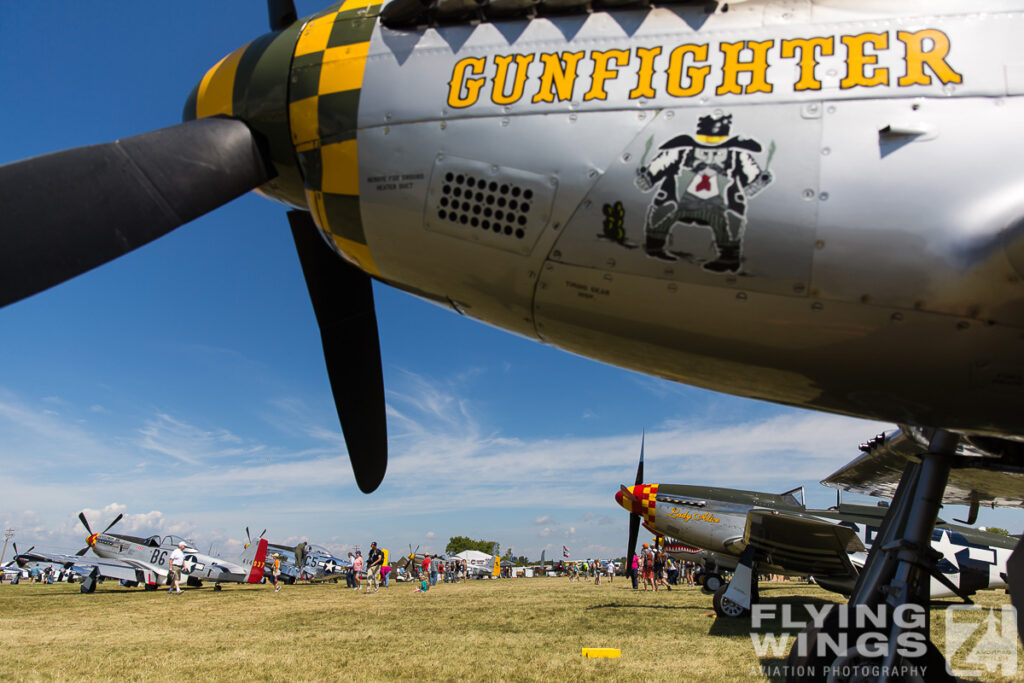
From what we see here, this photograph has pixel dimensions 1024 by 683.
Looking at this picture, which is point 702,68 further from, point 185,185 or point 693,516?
point 693,516

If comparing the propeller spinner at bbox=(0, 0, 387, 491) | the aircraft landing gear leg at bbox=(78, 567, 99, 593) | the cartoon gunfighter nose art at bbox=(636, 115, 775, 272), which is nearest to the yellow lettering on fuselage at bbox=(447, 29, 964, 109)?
the cartoon gunfighter nose art at bbox=(636, 115, 775, 272)

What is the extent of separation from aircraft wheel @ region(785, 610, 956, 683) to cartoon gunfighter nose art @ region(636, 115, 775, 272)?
2.75 meters

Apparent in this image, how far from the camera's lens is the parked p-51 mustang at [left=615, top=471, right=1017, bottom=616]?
11992 millimetres

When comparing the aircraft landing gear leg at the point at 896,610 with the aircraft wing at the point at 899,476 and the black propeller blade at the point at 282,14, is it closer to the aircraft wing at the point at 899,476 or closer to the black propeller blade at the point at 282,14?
the aircraft wing at the point at 899,476

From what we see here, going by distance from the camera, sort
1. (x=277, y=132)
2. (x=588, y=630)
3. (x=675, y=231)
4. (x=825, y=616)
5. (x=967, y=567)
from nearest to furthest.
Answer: (x=675, y=231)
(x=277, y=132)
(x=825, y=616)
(x=588, y=630)
(x=967, y=567)

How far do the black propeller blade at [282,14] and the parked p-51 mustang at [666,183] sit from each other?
113 centimetres

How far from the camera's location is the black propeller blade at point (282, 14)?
4.16 metres

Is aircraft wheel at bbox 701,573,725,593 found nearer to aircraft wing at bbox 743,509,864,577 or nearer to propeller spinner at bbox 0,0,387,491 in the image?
aircraft wing at bbox 743,509,864,577

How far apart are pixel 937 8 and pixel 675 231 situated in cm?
148

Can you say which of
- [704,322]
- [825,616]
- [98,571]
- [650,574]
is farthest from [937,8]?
[98,571]

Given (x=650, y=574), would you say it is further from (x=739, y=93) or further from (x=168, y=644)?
(x=739, y=93)

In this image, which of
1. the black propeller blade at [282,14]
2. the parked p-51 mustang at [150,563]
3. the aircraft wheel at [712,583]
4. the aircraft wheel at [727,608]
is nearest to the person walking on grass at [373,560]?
the parked p-51 mustang at [150,563]

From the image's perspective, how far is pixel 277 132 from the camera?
3.26m

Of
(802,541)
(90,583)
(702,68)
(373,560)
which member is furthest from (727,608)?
(90,583)
